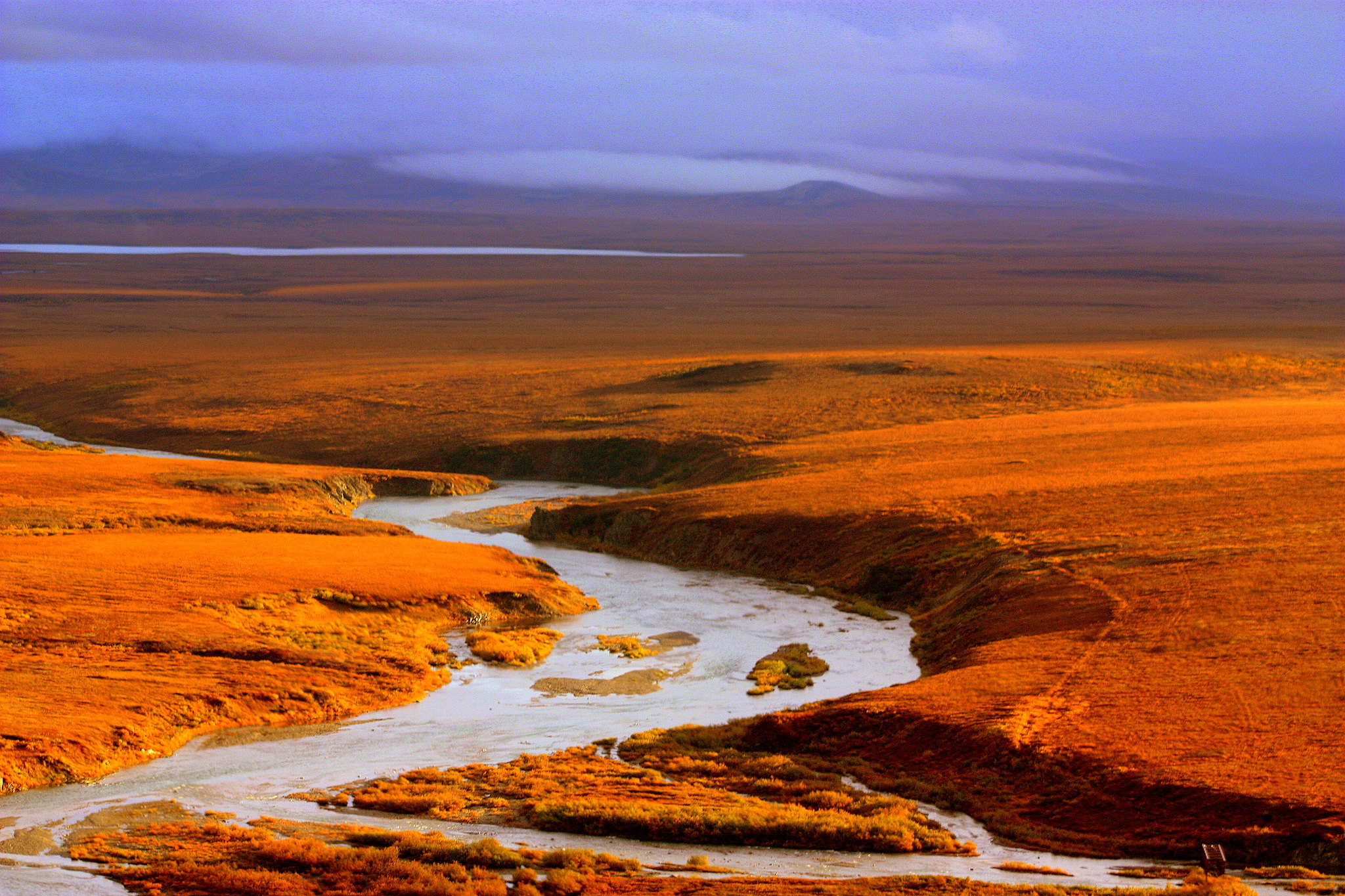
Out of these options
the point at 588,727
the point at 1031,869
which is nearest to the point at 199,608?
the point at 588,727

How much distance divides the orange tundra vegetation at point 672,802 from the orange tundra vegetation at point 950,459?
1.15m

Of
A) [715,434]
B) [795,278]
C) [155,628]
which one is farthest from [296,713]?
[795,278]

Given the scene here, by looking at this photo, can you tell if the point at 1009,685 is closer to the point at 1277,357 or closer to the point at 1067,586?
the point at 1067,586

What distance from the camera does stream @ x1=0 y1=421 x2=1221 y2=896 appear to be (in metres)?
18.3

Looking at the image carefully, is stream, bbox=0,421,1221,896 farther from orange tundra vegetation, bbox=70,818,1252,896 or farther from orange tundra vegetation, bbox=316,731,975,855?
orange tundra vegetation, bbox=70,818,1252,896

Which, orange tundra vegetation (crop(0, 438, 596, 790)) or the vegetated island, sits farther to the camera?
orange tundra vegetation (crop(0, 438, 596, 790))

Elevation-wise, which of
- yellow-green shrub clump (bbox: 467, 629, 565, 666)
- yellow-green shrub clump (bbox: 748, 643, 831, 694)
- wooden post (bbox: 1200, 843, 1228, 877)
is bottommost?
yellow-green shrub clump (bbox: 467, 629, 565, 666)

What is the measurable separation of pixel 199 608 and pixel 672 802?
584 inches

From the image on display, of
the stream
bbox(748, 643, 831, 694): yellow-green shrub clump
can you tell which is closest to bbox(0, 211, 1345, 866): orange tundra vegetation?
the stream

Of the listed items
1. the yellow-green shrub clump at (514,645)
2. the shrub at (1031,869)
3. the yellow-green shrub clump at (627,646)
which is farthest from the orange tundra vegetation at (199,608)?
the shrub at (1031,869)

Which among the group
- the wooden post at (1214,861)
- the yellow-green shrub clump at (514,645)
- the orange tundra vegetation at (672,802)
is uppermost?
the wooden post at (1214,861)

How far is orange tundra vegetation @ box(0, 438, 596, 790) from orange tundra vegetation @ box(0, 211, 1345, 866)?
25.6 ft

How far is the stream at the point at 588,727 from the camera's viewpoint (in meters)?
18.3

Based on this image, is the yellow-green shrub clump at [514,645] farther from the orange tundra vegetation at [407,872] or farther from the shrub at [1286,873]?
the shrub at [1286,873]
